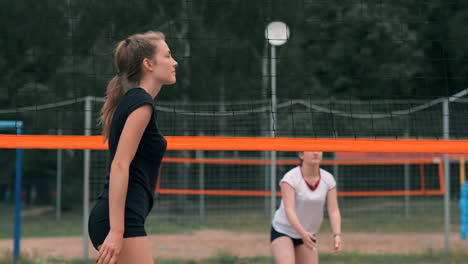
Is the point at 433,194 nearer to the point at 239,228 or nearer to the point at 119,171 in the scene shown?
the point at 239,228

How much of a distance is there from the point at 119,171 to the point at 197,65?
1743 cm

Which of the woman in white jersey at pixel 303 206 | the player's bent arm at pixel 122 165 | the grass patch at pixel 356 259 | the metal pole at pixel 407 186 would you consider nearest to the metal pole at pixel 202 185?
the grass patch at pixel 356 259

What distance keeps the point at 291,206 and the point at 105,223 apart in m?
2.51

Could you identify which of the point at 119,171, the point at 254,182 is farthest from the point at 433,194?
the point at 119,171

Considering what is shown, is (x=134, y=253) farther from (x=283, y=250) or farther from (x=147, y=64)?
(x=283, y=250)

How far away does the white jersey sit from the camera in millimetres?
5484

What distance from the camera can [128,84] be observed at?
322cm

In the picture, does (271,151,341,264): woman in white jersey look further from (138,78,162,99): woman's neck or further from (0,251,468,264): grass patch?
(0,251,468,264): grass patch

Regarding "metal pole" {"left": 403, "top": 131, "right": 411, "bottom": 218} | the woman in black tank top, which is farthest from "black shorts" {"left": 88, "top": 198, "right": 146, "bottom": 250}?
"metal pole" {"left": 403, "top": 131, "right": 411, "bottom": 218}

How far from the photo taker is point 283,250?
17.8ft

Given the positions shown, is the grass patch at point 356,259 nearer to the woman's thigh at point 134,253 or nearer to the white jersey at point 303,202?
the white jersey at point 303,202

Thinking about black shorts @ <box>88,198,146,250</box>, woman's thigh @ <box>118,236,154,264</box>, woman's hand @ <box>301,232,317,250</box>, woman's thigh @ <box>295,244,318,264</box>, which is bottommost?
woman's thigh @ <box>295,244,318,264</box>

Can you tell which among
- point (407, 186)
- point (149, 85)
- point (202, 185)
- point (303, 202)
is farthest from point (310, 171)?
point (407, 186)

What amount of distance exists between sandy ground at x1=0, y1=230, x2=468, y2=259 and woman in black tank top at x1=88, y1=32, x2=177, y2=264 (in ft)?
22.1
